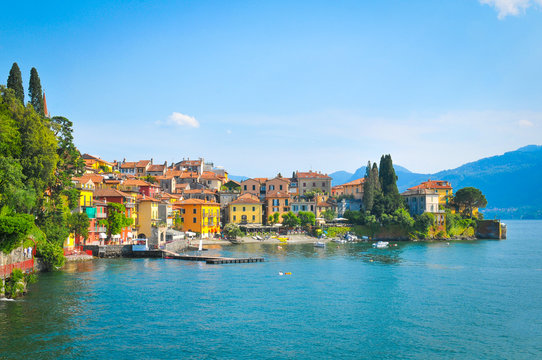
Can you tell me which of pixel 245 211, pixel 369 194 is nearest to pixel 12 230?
pixel 245 211

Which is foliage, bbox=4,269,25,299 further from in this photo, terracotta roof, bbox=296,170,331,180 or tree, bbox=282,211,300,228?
terracotta roof, bbox=296,170,331,180

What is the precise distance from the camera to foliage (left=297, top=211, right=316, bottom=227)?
335 feet

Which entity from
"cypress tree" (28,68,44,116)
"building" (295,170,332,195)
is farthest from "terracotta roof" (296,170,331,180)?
"cypress tree" (28,68,44,116)

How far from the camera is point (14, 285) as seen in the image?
111 feet

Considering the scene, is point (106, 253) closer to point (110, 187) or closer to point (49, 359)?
point (110, 187)

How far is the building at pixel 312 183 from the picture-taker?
11881cm

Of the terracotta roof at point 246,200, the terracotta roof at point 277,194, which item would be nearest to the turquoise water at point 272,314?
the terracotta roof at point 246,200

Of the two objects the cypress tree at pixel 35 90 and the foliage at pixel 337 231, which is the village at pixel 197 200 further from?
the cypress tree at pixel 35 90

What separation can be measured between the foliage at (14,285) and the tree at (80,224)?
20372 millimetres

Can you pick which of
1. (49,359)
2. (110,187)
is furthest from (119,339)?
(110,187)

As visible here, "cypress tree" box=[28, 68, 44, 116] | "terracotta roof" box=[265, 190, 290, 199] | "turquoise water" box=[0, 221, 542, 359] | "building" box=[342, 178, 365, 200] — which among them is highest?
"cypress tree" box=[28, 68, 44, 116]

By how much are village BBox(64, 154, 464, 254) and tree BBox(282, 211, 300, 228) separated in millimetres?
1145

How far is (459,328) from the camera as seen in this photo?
29516 mm

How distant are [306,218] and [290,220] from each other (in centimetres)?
429
